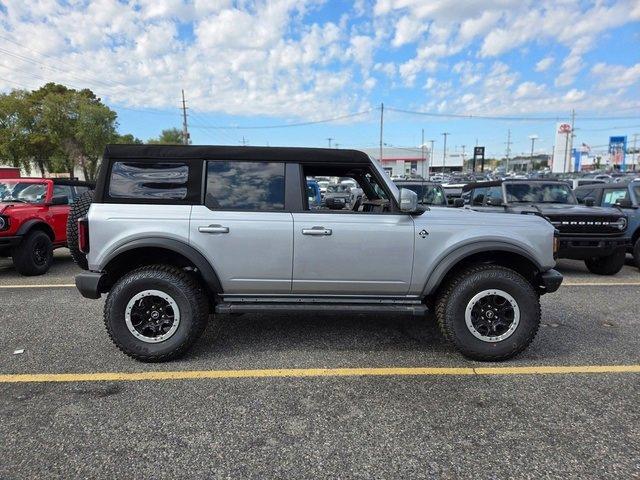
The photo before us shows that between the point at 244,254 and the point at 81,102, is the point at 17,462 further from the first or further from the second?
the point at 81,102

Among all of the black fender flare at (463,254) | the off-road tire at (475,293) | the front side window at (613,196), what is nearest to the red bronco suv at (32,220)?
the black fender flare at (463,254)

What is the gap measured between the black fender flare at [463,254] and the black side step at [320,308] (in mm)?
261

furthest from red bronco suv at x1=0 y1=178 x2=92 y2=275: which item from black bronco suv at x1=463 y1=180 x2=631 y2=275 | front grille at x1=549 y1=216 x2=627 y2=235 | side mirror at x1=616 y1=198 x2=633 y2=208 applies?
side mirror at x1=616 y1=198 x2=633 y2=208

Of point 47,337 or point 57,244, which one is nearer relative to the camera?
point 47,337

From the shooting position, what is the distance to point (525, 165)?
136625 mm

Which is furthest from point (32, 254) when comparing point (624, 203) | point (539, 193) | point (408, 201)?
point (624, 203)

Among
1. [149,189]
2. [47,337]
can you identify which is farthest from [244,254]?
[47,337]

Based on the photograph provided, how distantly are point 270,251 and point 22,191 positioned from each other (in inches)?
277

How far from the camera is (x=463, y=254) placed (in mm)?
3785

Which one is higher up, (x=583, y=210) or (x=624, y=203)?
(x=624, y=203)

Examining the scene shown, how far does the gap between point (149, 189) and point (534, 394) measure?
11.7 ft

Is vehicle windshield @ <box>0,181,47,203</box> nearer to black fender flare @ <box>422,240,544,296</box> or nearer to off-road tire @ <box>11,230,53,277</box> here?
off-road tire @ <box>11,230,53,277</box>

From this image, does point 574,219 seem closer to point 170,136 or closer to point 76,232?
point 76,232

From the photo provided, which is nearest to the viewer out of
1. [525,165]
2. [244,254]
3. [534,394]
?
[534,394]
